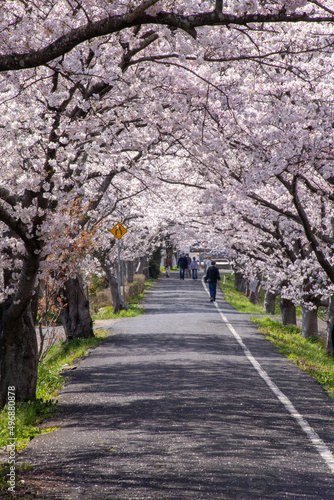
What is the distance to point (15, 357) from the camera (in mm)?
9492

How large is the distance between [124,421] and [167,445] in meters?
1.44

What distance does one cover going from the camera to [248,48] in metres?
12.4

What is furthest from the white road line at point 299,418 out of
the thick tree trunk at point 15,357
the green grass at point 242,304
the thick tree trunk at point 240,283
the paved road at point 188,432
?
the thick tree trunk at point 240,283

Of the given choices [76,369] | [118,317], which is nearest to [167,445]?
[76,369]

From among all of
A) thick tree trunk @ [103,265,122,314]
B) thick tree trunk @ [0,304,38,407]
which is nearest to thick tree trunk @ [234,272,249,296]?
thick tree trunk @ [103,265,122,314]

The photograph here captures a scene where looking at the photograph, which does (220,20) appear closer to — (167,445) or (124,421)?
(167,445)

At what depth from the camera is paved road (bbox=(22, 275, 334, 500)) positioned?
18.7 feet

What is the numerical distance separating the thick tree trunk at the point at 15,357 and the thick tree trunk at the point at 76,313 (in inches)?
352

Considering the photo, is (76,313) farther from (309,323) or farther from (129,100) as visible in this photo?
(309,323)

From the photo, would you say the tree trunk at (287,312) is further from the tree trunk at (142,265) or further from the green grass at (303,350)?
the tree trunk at (142,265)

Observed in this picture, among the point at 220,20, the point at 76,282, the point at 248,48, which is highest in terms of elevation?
the point at 248,48

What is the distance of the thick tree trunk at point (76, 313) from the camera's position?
731 inches

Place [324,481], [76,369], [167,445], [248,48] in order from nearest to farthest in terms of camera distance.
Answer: [324,481] → [167,445] → [248,48] → [76,369]

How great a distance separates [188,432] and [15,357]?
3257 millimetres
